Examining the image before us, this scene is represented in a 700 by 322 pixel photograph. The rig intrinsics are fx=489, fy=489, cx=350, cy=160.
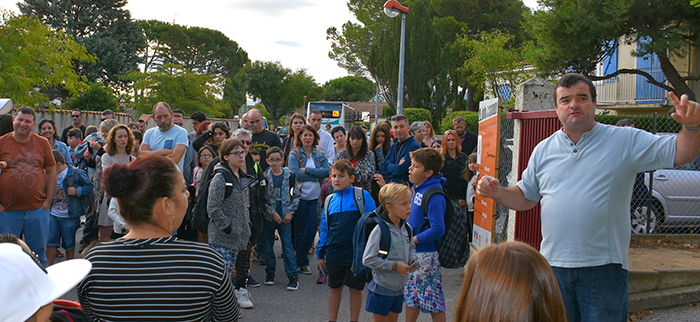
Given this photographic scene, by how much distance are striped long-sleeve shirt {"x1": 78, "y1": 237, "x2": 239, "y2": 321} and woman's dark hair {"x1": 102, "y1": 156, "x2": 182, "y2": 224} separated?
118 millimetres

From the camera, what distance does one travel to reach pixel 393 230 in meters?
3.72

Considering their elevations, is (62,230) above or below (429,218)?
below

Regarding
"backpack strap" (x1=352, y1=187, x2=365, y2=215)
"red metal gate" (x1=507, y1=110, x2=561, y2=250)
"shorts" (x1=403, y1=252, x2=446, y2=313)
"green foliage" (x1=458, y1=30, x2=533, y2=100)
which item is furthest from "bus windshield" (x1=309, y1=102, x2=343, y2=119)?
"shorts" (x1=403, y1=252, x2=446, y2=313)

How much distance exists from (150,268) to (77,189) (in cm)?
495

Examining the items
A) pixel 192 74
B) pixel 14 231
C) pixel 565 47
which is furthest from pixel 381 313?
pixel 192 74

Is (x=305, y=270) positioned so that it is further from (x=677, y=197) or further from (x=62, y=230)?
(x=677, y=197)

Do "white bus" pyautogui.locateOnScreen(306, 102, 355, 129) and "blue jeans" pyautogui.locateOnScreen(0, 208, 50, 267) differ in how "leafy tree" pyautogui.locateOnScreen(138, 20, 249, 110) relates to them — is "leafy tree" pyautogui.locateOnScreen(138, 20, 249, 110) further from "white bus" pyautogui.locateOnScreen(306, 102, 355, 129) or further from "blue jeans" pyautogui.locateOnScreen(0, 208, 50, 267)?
"blue jeans" pyautogui.locateOnScreen(0, 208, 50, 267)

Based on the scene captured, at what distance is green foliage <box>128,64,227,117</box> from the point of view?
28.8 m

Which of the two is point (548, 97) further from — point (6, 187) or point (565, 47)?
point (565, 47)

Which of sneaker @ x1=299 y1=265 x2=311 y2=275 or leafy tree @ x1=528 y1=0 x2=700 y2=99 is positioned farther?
leafy tree @ x1=528 y1=0 x2=700 y2=99

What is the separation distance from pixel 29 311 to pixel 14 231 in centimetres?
437

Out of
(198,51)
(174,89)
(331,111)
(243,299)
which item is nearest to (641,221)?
(243,299)

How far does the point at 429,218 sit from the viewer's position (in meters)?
3.97

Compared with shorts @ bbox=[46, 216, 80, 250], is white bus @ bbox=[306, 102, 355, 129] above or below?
above
